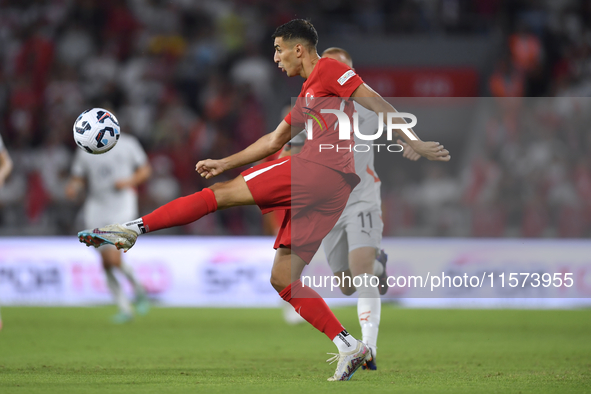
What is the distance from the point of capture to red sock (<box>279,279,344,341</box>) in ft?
16.4

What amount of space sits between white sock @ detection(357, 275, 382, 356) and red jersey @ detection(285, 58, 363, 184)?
1168 mm

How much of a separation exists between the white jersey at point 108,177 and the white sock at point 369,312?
488cm

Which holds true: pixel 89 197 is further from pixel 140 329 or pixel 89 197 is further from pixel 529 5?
pixel 529 5

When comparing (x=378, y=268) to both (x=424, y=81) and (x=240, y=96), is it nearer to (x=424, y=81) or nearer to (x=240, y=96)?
(x=240, y=96)

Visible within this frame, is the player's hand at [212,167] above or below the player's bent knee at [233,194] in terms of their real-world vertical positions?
above

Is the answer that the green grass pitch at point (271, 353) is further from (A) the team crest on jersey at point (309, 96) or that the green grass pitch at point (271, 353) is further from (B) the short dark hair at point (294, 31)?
(B) the short dark hair at point (294, 31)

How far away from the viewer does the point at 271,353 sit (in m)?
6.81

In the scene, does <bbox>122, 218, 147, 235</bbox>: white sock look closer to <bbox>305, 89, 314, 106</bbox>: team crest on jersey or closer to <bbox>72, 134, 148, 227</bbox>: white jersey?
<bbox>305, 89, 314, 106</bbox>: team crest on jersey

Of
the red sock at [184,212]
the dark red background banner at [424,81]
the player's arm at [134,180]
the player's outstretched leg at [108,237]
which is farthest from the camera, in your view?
the dark red background banner at [424,81]

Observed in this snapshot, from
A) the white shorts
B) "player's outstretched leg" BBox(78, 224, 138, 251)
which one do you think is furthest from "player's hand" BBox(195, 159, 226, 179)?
the white shorts

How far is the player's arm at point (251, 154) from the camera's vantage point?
16.1 ft

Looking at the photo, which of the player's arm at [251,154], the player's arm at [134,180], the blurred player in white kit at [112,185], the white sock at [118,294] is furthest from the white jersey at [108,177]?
the player's arm at [251,154]

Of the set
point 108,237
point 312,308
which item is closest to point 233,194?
point 108,237

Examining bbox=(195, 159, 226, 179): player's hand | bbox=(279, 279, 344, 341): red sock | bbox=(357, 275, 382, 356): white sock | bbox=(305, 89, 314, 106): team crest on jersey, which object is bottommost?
bbox=(357, 275, 382, 356): white sock
